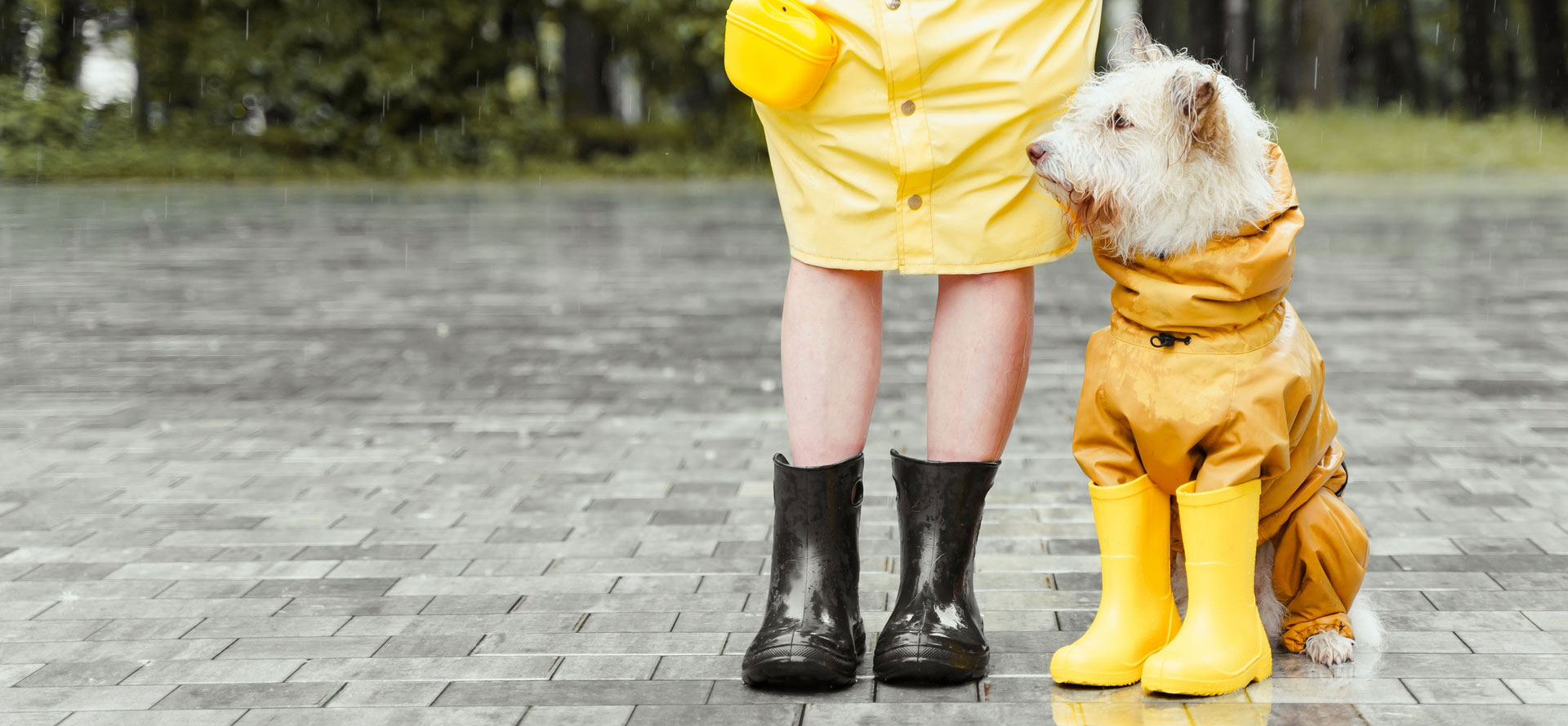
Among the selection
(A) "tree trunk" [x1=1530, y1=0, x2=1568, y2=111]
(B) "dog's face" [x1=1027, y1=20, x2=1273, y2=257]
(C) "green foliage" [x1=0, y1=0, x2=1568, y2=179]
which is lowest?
(B) "dog's face" [x1=1027, y1=20, x2=1273, y2=257]

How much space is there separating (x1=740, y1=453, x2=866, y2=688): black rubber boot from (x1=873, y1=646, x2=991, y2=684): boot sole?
0.24 ft

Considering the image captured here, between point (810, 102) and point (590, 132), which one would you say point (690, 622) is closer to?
point (810, 102)

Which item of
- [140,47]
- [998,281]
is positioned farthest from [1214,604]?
[140,47]

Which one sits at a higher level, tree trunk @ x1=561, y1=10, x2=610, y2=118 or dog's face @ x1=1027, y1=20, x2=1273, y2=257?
tree trunk @ x1=561, y1=10, x2=610, y2=118

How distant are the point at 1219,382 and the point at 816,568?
2.63 ft

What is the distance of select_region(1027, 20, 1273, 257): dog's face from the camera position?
2547 mm

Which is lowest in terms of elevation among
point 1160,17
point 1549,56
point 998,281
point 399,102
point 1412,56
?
point 998,281

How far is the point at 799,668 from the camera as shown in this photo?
2.74m

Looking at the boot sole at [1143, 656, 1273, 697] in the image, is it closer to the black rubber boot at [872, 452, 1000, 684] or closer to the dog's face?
the black rubber boot at [872, 452, 1000, 684]

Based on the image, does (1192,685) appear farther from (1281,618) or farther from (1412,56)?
(1412,56)

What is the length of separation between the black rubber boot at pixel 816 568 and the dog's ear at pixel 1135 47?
34.1 inches

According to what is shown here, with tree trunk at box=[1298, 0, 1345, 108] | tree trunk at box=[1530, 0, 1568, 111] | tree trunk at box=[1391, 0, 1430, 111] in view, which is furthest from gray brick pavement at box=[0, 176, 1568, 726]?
tree trunk at box=[1391, 0, 1430, 111]

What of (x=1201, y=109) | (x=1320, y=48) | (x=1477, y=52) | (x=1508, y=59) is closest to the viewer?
(x=1201, y=109)

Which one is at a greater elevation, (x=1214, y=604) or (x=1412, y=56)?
(x=1412, y=56)
